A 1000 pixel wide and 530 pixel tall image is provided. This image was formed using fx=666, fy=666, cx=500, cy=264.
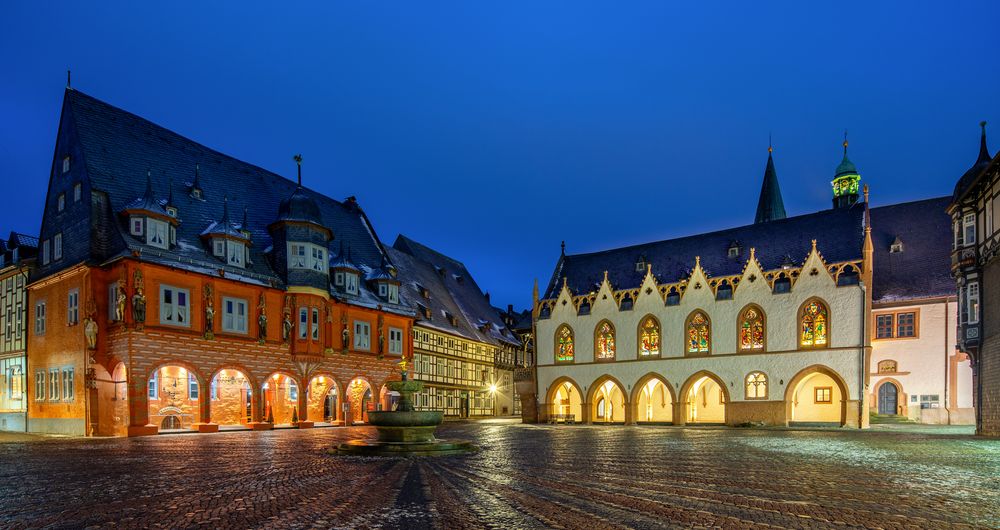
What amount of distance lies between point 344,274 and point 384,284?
13.8 ft

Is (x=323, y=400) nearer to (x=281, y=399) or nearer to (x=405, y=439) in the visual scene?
(x=281, y=399)

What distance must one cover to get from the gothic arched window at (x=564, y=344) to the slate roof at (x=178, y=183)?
1310 centimetres

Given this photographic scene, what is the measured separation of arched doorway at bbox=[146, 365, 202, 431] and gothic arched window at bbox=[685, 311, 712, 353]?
92.0 feet

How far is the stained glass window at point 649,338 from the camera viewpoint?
42.9m

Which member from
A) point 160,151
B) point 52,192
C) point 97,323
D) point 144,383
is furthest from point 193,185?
point 144,383

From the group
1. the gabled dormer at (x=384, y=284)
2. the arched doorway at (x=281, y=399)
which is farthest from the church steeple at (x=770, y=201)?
the arched doorway at (x=281, y=399)

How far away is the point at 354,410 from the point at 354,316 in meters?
5.82

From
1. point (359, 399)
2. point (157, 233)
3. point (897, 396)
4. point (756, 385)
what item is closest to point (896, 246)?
point (897, 396)

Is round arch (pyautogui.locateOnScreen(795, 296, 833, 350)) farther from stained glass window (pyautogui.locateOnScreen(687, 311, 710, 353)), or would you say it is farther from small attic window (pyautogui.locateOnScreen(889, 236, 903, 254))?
small attic window (pyautogui.locateOnScreen(889, 236, 903, 254))

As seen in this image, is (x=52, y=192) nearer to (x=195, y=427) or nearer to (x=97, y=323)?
(x=97, y=323)

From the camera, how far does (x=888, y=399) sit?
39844 mm

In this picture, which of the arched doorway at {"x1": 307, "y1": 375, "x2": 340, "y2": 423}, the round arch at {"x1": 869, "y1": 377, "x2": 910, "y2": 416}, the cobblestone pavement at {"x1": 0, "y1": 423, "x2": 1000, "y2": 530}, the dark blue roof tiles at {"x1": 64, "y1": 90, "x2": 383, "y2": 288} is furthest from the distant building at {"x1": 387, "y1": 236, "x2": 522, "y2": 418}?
the cobblestone pavement at {"x1": 0, "y1": 423, "x2": 1000, "y2": 530}

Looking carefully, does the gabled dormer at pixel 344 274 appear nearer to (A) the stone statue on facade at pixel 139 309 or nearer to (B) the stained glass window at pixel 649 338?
(A) the stone statue on facade at pixel 139 309

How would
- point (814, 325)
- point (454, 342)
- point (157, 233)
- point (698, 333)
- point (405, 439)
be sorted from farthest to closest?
point (454, 342)
point (698, 333)
point (814, 325)
point (157, 233)
point (405, 439)
